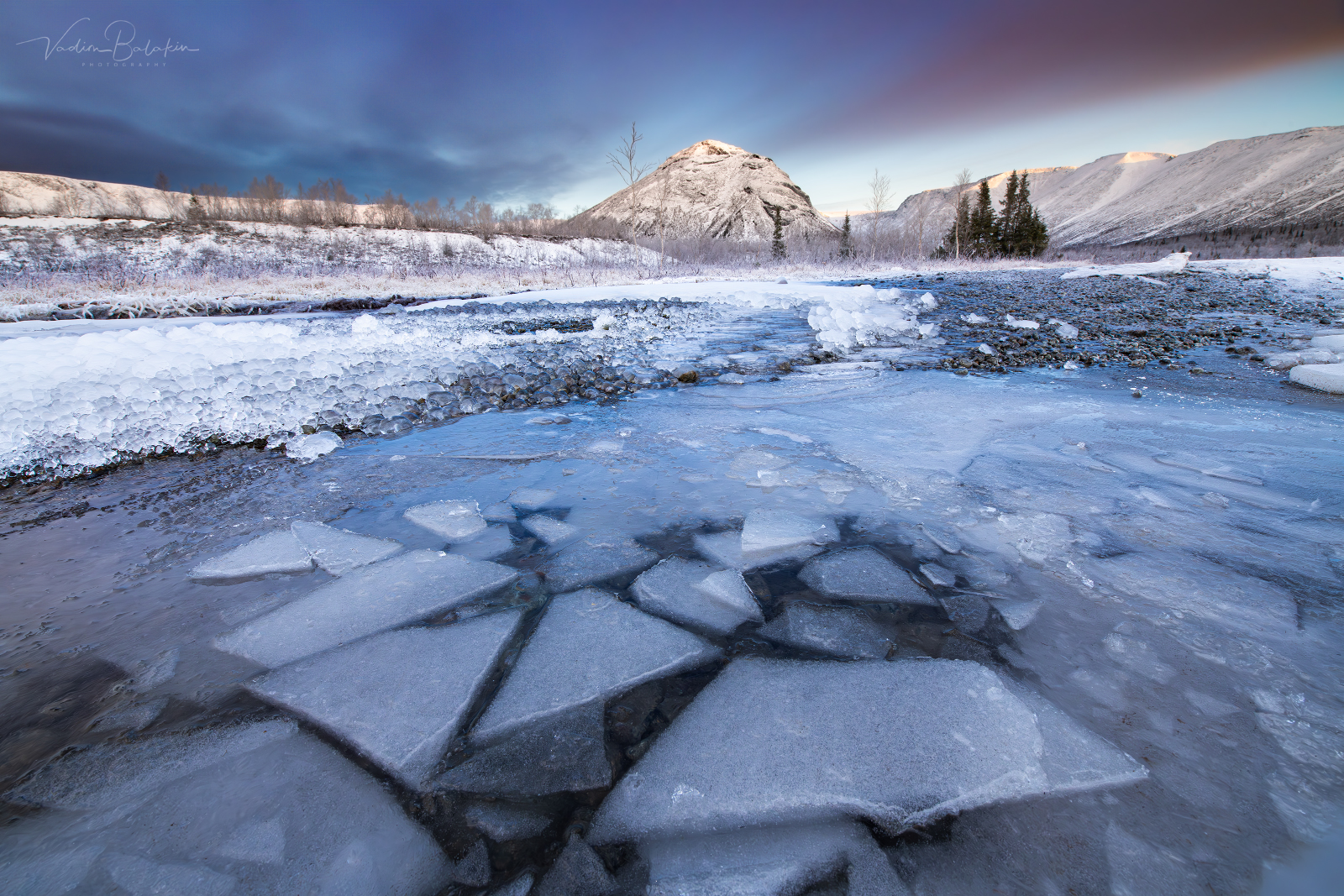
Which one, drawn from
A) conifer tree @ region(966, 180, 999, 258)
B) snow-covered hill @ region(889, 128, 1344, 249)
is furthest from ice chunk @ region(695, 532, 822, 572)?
snow-covered hill @ region(889, 128, 1344, 249)

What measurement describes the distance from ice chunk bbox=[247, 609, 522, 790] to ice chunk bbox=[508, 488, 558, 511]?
779 mm

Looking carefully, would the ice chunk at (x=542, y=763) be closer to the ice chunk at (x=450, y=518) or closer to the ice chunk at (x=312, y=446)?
the ice chunk at (x=450, y=518)

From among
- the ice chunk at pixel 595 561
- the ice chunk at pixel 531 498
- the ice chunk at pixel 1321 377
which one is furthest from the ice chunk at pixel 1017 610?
the ice chunk at pixel 1321 377

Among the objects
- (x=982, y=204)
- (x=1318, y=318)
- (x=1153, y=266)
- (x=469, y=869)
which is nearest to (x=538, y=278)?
(x=1318, y=318)

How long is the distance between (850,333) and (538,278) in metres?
14.1

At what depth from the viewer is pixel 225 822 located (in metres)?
0.92

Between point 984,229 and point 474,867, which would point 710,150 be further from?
→ point 474,867

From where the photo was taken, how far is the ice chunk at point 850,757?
92cm

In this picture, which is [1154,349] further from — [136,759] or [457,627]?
[136,759]

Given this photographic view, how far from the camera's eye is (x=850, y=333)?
250 inches

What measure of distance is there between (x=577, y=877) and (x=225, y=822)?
631 millimetres

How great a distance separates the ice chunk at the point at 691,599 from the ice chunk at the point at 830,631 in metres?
0.08

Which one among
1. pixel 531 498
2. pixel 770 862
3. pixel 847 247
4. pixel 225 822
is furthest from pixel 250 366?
pixel 847 247

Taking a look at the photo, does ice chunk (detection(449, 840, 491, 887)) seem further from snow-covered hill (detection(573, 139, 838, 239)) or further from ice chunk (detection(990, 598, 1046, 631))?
snow-covered hill (detection(573, 139, 838, 239))
